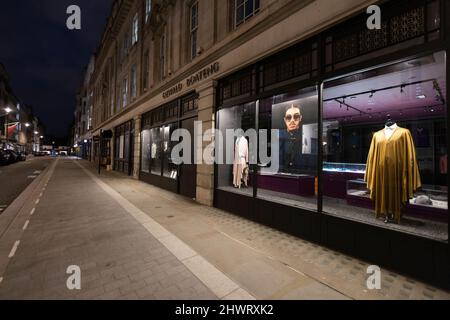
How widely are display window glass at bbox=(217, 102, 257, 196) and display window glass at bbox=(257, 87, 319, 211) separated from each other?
1.67ft

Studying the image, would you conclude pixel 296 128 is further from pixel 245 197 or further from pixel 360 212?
pixel 360 212

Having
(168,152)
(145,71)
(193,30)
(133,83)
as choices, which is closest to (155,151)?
(168,152)

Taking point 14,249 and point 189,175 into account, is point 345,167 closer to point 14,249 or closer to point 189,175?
point 189,175

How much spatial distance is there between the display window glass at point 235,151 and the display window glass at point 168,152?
3.51m

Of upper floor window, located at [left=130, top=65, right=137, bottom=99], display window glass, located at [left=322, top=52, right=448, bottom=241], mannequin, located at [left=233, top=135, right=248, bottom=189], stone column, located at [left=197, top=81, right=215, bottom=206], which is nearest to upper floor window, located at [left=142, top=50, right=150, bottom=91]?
upper floor window, located at [left=130, top=65, right=137, bottom=99]

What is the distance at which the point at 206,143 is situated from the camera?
27.6ft

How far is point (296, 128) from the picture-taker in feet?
25.0

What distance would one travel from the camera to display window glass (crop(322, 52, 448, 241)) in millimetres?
4230

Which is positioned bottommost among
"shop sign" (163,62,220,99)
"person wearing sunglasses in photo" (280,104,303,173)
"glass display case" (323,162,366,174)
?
"glass display case" (323,162,366,174)

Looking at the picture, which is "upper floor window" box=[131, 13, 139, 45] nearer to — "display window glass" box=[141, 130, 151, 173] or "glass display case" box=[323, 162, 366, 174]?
"display window glass" box=[141, 130, 151, 173]
